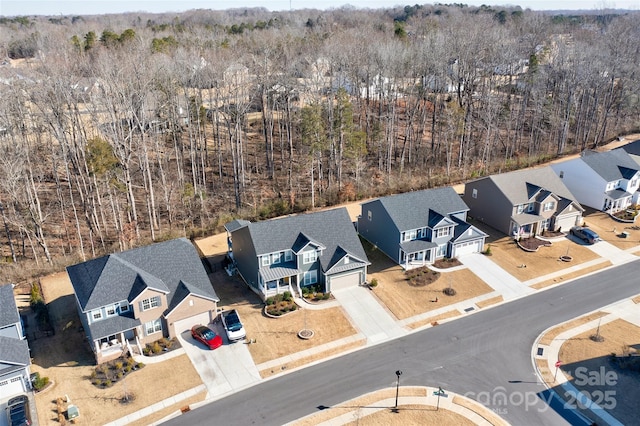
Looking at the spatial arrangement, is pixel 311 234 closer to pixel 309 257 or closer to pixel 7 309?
pixel 309 257

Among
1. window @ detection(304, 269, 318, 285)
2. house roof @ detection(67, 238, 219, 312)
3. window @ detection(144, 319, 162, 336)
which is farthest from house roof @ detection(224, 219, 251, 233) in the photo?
window @ detection(144, 319, 162, 336)

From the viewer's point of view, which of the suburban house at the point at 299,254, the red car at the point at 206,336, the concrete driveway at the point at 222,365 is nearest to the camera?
the concrete driveway at the point at 222,365

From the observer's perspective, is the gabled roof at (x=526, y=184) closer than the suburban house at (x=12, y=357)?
No

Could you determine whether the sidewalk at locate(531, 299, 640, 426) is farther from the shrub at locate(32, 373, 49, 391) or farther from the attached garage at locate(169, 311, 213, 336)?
the shrub at locate(32, 373, 49, 391)

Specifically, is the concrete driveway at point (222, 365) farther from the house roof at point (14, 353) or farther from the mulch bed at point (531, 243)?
the mulch bed at point (531, 243)

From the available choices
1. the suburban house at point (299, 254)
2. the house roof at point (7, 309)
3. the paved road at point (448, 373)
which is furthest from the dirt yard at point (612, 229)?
the house roof at point (7, 309)

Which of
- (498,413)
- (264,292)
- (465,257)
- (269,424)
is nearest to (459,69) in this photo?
(465,257)

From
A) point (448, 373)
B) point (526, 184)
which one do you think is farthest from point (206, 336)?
point (526, 184)

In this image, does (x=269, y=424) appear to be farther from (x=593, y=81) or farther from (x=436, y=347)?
(x=593, y=81)
